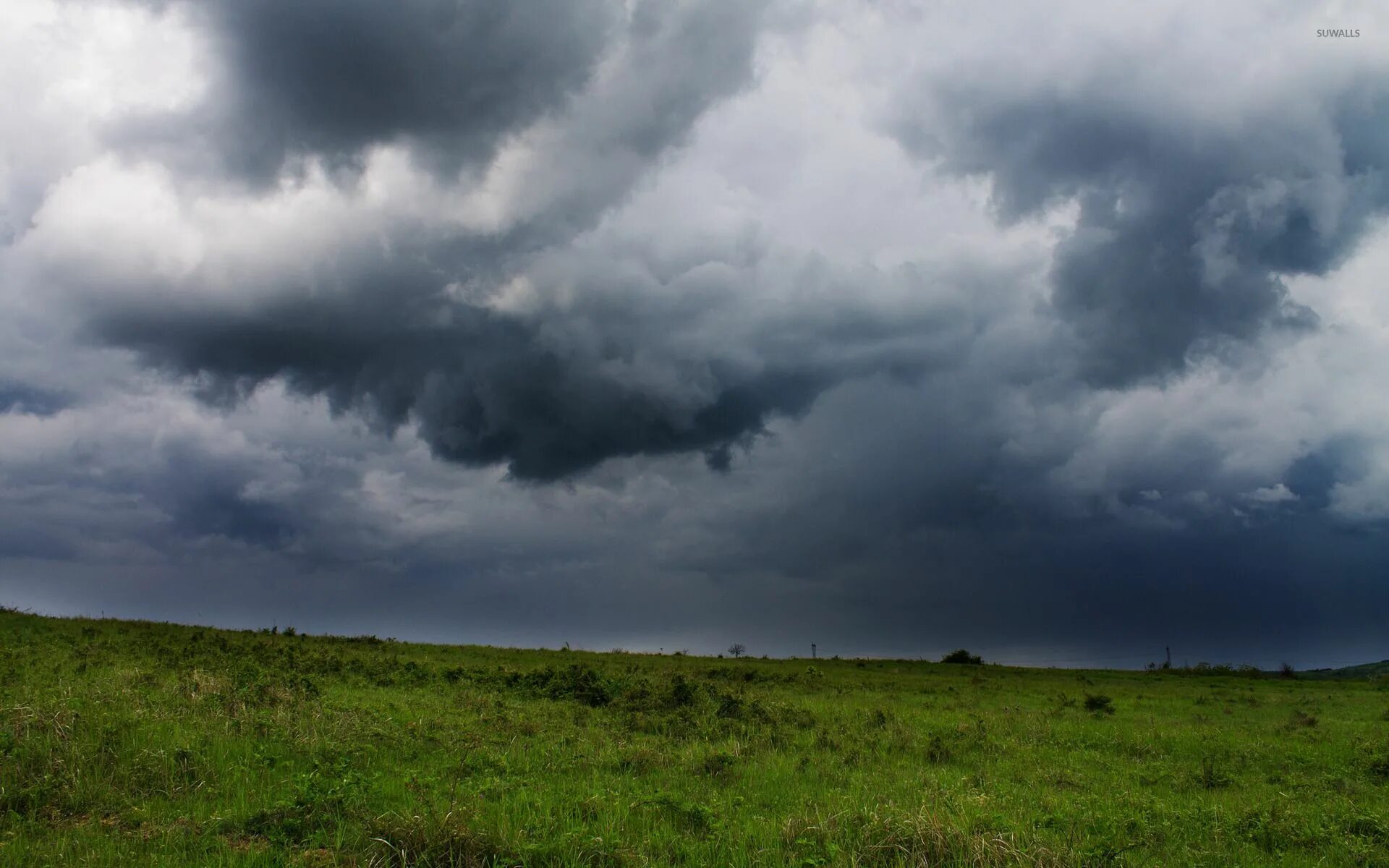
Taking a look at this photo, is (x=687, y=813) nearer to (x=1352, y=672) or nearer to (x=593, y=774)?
(x=593, y=774)

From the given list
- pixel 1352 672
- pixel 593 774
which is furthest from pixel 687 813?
pixel 1352 672

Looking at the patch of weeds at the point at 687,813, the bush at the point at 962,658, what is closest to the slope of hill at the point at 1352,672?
the bush at the point at 962,658

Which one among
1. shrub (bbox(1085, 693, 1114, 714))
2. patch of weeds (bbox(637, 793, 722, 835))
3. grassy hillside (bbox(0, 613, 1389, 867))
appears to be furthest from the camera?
shrub (bbox(1085, 693, 1114, 714))

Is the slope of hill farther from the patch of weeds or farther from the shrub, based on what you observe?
the patch of weeds

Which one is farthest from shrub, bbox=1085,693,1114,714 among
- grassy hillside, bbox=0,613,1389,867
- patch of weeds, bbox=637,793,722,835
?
patch of weeds, bbox=637,793,722,835

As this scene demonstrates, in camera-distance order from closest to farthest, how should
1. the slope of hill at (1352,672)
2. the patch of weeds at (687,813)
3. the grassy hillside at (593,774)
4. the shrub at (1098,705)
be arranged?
the grassy hillside at (593,774)
the patch of weeds at (687,813)
the shrub at (1098,705)
the slope of hill at (1352,672)

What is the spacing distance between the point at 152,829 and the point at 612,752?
938 cm

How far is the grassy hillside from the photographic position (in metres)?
11.8

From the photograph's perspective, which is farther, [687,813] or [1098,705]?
[1098,705]

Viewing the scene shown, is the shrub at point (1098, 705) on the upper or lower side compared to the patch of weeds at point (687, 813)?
lower

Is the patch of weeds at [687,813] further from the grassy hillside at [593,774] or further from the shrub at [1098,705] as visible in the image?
the shrub at [1098,705]

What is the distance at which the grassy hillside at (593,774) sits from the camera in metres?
11.8

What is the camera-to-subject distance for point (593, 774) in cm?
1673

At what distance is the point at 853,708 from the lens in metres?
32.3
